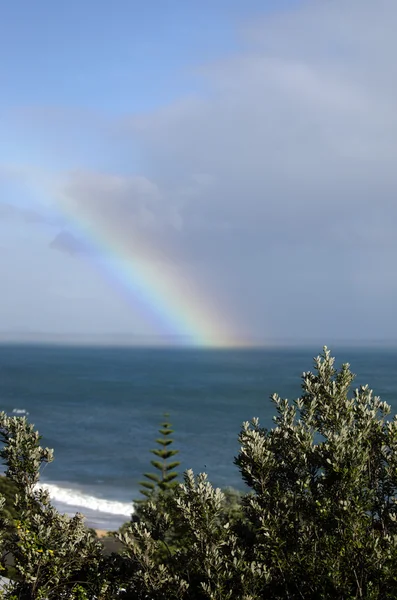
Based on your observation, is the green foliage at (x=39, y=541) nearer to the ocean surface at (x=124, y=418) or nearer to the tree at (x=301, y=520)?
the tree at (x=301, y=520)

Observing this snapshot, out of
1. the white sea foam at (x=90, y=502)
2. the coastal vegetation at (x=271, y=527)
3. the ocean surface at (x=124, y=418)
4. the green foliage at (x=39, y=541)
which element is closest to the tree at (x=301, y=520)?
the coastal vegetation at (x=271, y=527)

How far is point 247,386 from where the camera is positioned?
5856 inches

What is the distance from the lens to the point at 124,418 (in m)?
102

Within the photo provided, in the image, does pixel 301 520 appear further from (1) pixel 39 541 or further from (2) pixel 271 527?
(1) pixel 39 541

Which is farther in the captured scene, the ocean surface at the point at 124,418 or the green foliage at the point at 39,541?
the ocean surface at the point at 124,418

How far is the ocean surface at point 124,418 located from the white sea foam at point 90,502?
87 millimetres

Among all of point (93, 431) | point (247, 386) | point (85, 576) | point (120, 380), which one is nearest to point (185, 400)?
point (247, 386)

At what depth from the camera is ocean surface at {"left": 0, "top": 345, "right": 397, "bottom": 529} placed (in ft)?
186

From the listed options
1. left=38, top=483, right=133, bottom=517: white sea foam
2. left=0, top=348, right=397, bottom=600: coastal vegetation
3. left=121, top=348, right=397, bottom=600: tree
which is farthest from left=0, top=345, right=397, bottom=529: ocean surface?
left=121, top=348, right=397, bottom=600: tree

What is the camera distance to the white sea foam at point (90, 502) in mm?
49000

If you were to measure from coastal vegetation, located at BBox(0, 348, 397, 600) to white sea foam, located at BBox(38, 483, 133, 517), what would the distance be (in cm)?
3982

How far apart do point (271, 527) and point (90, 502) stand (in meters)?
45.1

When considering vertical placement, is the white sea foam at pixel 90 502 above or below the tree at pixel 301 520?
below

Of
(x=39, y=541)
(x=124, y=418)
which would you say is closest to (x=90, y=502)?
(x=39, y=541)
